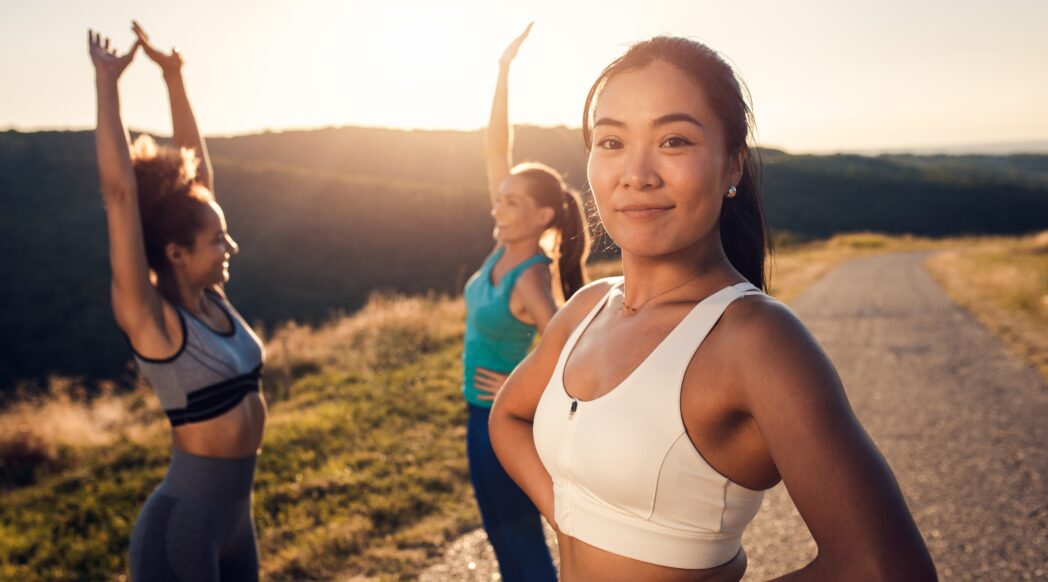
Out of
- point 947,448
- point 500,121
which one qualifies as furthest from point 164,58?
point 947,448

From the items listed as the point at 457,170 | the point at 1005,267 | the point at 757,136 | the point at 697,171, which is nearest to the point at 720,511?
the point at 697,171

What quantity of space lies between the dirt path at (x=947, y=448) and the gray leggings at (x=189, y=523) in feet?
6.16

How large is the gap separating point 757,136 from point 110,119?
6.87 ft

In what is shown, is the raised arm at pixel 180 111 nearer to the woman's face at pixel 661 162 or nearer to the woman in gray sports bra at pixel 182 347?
the woman in gray sports bra at pixel 182 347

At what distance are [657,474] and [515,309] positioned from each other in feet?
5.70

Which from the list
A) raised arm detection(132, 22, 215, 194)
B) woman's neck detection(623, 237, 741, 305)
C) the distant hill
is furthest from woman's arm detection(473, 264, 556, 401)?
the distant hill

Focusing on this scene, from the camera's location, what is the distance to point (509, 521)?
2789 mm

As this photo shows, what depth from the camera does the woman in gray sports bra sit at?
2383mm

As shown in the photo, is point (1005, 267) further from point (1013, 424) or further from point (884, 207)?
point (884, 207)

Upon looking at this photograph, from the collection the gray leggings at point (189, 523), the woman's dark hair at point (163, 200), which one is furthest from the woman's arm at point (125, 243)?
the gray leggings at point (189, 523)

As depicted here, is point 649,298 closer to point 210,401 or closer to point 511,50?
point 210,401

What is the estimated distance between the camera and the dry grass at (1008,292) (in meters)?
10.5

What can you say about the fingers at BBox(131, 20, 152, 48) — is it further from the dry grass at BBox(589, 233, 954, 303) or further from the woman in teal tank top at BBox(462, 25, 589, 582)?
the dry grass at BBox(589, 233, 954, 303)

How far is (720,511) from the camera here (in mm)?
1270
